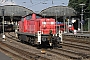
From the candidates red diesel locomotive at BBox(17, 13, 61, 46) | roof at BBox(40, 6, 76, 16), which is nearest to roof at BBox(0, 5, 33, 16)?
roof at BBox(40, 6, 76, 16)

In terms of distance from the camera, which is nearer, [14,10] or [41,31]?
[41,31]

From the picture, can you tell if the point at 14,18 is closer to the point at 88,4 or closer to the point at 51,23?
the point at 88,4

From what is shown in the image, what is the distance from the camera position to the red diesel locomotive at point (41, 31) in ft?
75.9

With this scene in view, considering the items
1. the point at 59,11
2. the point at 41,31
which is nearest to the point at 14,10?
the point at 59,11

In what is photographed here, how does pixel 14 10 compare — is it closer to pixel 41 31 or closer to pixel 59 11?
pixel 59 11

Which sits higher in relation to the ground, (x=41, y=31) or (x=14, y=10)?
(x=14, y=10)

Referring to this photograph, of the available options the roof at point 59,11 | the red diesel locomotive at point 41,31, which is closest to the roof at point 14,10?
the roof at point 59,11

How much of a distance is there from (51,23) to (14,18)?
77290 mm

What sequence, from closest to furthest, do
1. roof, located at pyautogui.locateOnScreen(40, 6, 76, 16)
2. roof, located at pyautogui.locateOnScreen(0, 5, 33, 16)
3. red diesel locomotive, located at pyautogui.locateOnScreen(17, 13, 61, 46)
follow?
red diesel locomotive, located at pyautogui.locateOnScreen(17, 13, 61, 46) → roof, located at pyautogui.locateOnScreen(40, 6, 76, 16) → roof, located at pyautogui.locateOnScreen(0, 5, 33, 16)

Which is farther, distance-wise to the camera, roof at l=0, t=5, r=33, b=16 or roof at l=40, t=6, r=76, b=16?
roof at l=0, t=5, r=33, b=16

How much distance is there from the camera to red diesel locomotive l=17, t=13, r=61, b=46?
75.9ft

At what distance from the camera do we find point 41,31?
79.2ft

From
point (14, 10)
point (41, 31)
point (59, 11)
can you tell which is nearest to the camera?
point (41, 31)

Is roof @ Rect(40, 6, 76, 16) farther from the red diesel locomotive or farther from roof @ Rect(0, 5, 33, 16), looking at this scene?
the red diesel locomotive
